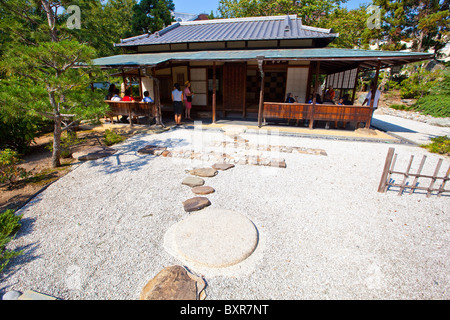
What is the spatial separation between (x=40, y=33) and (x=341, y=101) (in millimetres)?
10690

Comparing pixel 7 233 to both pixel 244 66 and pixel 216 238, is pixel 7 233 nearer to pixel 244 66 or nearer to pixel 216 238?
pixel 216 238

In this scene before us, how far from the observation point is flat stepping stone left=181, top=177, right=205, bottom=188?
441 centimetres

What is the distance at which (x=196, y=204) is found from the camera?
3.69 m

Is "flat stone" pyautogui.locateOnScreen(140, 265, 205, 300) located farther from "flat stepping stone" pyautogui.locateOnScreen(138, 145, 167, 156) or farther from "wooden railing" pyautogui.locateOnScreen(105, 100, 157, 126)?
"wooden railing" pyautogui.locateOnScreen(105, 100, 157, 126)

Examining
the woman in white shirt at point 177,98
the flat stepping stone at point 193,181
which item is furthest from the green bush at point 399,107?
the flat stepping stone at point 193,181

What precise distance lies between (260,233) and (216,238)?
0.64m

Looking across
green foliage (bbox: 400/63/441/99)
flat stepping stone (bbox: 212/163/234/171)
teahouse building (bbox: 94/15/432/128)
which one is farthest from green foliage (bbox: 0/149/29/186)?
green foliage (bbox: 400/63/441/99)

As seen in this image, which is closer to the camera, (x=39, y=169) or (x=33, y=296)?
(x=33, y=296)

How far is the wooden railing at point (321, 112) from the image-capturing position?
321 inches

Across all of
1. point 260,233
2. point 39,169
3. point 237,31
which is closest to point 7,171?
point 39,169

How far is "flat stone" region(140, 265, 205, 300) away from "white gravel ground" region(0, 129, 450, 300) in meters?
0.12

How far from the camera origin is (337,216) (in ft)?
11.4
